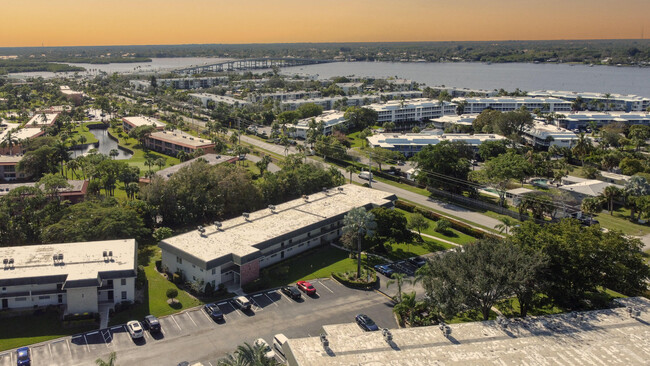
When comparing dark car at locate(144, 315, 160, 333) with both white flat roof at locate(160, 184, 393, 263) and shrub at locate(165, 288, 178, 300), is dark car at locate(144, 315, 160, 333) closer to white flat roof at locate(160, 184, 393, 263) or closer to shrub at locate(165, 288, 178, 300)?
shrub at locate(165, 288, 178, 300)

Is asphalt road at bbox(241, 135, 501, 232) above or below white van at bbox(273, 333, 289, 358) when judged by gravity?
above

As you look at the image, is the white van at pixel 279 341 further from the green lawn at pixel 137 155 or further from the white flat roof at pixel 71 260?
the green lawn at pixel 137 155

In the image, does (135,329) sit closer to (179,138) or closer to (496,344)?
(496,344)

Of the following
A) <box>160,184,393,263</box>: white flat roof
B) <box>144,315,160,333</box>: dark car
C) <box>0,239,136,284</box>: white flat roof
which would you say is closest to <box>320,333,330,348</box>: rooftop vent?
<box>144,315,160,333</box>: dark car

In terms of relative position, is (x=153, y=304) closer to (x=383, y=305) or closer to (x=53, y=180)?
(x=383, y=305)

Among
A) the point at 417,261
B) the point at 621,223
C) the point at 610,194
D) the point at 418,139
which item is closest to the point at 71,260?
the point at 417,261

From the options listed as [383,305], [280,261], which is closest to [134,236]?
[280,261]
